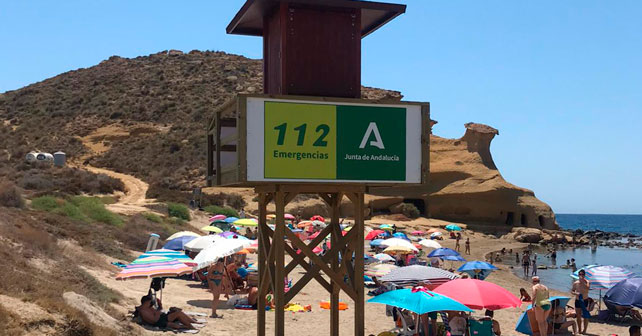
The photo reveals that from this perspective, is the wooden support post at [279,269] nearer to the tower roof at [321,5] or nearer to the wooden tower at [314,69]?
the wooden tower at [314,69]

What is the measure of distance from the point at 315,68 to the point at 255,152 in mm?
1544

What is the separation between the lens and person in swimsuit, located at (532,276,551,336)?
12312 millimetres

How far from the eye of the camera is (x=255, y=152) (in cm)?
780

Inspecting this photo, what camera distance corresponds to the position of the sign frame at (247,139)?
7.73 meters

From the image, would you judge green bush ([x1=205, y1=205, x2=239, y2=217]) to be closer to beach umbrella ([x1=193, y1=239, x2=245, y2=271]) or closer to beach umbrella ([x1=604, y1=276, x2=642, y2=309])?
beach umbrella ([x1=193, y1=239, x2=245, y2=271])

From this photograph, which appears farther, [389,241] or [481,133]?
[481,133]

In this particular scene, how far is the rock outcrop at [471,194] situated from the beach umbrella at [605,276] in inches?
1522

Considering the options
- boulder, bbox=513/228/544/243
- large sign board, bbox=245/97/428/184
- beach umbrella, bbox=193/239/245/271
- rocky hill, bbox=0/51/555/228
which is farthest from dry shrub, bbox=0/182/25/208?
boulder, bbox=513/228/544/243

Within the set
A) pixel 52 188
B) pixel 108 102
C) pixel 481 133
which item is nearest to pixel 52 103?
pixel 108 102

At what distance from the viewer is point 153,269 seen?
459 inches

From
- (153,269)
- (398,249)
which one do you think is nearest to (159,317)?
(153,269)

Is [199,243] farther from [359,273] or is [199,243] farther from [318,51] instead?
[318,51]

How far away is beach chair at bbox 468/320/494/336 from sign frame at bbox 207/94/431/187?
4.43 metres

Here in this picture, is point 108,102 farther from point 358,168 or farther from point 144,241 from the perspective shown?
point 358,168
